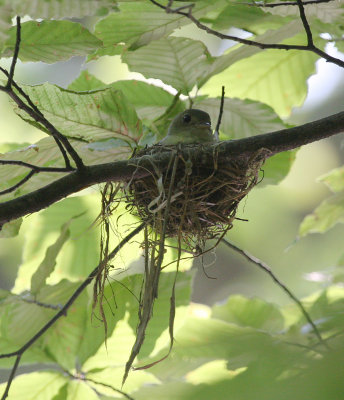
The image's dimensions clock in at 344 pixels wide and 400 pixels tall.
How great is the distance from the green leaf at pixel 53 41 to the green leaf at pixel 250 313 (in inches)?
49.3

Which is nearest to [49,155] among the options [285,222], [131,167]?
[131,167]

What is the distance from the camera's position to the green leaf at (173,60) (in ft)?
6.05

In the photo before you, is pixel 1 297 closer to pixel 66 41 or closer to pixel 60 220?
pixel 60 220

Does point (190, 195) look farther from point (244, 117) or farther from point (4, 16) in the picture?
point (4, 16)

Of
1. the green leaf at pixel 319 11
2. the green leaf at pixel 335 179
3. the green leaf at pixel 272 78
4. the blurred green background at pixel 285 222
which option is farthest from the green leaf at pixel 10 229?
the blurred green background at pixel 285 222

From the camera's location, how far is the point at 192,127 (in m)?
2.10

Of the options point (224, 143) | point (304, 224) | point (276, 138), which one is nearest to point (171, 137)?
point (224, 143)

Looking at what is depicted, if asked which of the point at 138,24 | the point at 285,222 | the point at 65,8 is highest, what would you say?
the point at 285,222

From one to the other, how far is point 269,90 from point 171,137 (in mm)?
525

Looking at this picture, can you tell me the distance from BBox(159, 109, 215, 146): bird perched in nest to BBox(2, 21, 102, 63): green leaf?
1.91 ft

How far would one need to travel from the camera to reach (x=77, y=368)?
74.5 inches

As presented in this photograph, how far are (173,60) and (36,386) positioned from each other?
114 cm

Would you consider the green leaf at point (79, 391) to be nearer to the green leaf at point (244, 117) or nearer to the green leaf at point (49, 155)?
the green leaf at point (49, 155)

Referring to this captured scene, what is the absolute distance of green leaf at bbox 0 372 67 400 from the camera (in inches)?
72.5
